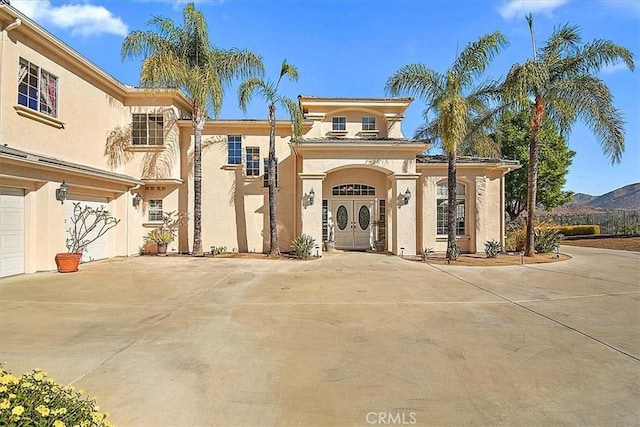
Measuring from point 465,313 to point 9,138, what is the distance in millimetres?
13060

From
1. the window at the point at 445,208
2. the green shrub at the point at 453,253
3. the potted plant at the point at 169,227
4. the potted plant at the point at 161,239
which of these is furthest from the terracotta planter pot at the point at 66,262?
the window at the point at 445,208

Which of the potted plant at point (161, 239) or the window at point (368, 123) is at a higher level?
the window at point (368, 123)

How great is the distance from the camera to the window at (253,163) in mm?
17438

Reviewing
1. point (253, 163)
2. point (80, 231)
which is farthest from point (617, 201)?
point (80, 231)

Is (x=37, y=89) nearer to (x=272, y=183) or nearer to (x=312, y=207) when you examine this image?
(x=272, y=183)

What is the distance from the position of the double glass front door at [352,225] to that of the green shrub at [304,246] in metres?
3.33

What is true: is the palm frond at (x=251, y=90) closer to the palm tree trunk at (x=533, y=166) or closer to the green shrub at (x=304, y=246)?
the green shrub at (x=304, y=246)

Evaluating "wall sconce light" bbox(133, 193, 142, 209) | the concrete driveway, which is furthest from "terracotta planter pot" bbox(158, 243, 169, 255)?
the concrete driveway

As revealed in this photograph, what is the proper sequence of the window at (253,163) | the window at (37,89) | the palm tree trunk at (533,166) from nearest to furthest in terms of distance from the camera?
1. the window at (37,89)
2. the palm tree trunk at (533,166)
3. the window at (253,163)

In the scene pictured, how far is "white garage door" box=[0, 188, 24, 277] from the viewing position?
1043cm

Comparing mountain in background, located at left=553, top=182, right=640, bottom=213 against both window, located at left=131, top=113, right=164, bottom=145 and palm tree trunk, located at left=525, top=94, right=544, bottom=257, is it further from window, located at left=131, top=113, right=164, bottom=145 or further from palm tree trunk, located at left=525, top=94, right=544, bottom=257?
window, located at left=131, top=113, right=164, bottom=145

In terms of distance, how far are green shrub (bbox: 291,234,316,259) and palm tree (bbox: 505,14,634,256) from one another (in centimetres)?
1000

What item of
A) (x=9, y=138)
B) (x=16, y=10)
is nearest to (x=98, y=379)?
(x=9, y=138)

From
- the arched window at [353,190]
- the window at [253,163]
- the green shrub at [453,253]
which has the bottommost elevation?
the green shrub at [453,253]
